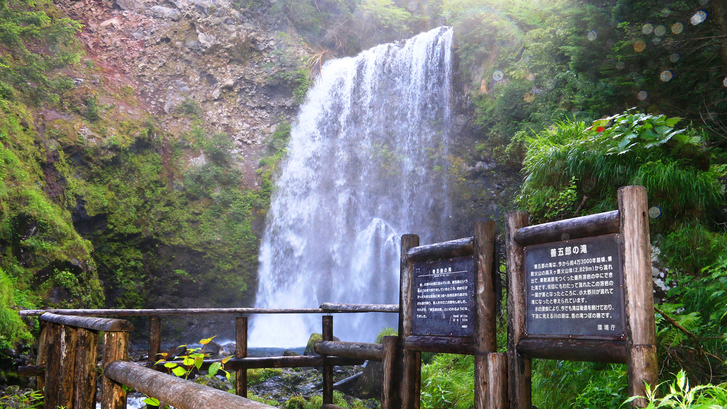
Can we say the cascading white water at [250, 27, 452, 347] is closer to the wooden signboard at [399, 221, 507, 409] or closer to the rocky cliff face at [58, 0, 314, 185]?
the rocky cliff face at [58, 0, 314, 185]

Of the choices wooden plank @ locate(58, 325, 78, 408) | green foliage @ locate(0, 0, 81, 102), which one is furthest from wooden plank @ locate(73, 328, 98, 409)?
green foliage @ locate(0, 0, 81, 102)

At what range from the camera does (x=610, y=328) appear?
2229mm

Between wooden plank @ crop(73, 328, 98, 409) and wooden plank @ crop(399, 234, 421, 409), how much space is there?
2.05 meters

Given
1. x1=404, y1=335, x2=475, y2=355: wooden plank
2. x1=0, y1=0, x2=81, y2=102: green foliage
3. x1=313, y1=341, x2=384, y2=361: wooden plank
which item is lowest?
x1=313, y1=341, x2=384, y2=361: wooden plank

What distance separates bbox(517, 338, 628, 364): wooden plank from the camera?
7.15ft

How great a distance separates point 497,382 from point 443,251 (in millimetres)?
951

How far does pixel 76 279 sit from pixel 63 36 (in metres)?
7.64

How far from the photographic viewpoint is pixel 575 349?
234 centimetres

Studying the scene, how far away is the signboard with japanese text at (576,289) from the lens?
2250 millimetres

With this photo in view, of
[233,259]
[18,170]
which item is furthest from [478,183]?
[18,170]

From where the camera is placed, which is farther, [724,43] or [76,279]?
[76,279]

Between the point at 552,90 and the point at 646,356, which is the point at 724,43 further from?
the point at 552,90

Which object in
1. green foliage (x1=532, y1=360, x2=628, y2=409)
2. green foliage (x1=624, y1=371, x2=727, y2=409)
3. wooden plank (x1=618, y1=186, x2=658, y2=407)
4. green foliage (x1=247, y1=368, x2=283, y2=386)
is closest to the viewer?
green foliage (x1=624, y1=371, x2=727, y2=409)

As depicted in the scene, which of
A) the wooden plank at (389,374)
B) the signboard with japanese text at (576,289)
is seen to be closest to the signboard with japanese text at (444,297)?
the wooden plank at (389,374)
